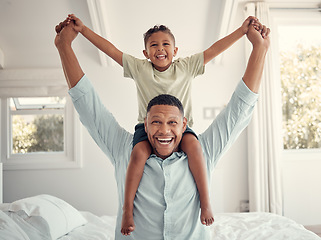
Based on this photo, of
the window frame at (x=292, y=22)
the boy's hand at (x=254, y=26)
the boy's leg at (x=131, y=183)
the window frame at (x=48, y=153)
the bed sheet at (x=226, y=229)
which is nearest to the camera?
the boy's leg at (x=131, y=183)

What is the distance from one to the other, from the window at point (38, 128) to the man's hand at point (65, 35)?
2.47 meters

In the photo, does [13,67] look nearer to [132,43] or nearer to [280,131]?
[132,43]

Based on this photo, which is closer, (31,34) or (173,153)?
(173,153)

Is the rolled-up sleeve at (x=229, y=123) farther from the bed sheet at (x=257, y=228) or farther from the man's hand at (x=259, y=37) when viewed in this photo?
the bed sheet at (x=257, y=228)

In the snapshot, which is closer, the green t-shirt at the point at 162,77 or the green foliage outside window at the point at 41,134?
the green t-shirt at the point at 162,77

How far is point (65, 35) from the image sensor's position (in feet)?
4.04

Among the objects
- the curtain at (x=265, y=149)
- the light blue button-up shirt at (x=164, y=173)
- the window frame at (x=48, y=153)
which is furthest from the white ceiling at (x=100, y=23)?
the light blue button-up shirt at (x=164, y=173)

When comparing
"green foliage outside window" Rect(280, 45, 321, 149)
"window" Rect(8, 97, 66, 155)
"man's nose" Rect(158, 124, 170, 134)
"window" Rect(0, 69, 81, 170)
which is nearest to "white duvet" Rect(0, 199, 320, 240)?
"man's nose" Rect(158, 124, 170, 134)

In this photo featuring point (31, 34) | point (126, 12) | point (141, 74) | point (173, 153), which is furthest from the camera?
point (31, 34)

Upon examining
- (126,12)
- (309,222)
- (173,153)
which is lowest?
(309,222)

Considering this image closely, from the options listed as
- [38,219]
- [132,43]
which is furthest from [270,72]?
[38,219]

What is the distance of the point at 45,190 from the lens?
12.0 ft

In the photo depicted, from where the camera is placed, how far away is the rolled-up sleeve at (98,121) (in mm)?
1186

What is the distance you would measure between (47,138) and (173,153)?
2.93 m
